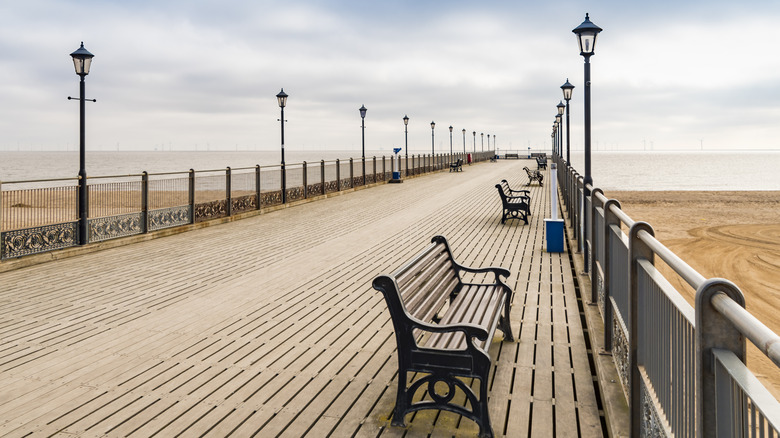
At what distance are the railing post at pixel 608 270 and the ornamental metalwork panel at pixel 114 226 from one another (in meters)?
9.65

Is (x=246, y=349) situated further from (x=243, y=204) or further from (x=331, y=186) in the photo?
(x=331, y=186)

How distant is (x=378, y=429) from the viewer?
149 inches

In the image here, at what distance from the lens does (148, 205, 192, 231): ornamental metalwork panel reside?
12616mm

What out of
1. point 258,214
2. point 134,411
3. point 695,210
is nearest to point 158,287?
point 134,411

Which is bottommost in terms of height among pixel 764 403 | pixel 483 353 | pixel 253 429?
pixel 253 429

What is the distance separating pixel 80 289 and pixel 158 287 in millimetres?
1025

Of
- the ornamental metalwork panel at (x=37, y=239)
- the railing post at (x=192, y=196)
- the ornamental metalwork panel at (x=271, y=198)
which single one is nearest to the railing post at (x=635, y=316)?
the ornamental metalwork panel at (x=37, y=239)

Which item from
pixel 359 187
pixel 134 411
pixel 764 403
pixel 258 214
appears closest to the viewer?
pixel 764 403

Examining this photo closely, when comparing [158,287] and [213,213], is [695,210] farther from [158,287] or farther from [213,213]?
[158,287]

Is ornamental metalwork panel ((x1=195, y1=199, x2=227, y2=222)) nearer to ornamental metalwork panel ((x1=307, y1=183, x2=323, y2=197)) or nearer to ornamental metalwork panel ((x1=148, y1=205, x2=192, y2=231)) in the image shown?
ornamental metalwork panel ((x1=148, y1=205, x2=192, y2=231))

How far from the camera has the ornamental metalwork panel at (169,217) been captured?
12616 millimetres

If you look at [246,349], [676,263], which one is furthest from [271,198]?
[676,263]

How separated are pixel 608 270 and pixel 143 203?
1030 cm

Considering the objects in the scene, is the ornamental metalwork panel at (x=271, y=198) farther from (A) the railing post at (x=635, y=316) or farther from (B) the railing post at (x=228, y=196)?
(A) the railing post at (x=635, y=316)
